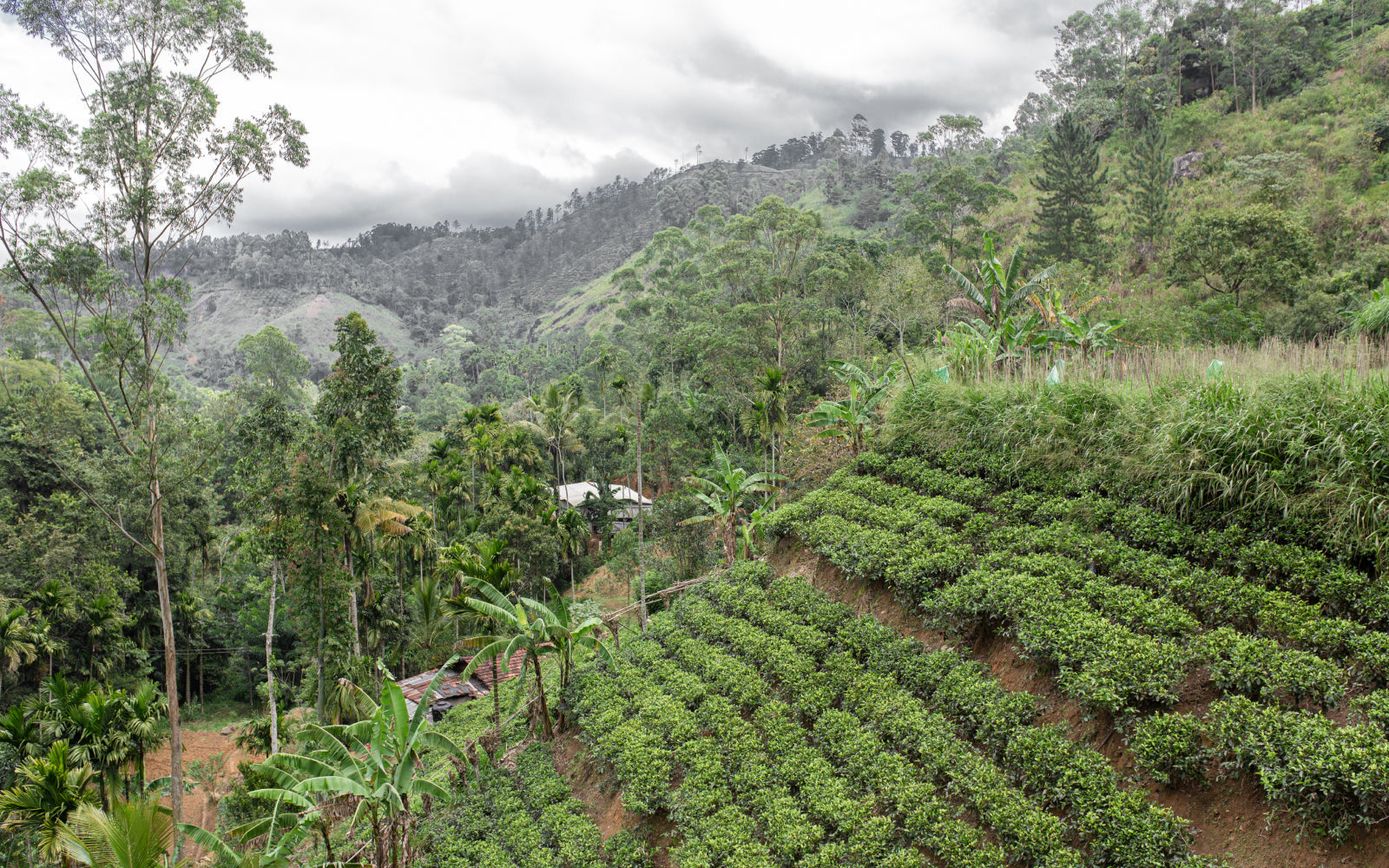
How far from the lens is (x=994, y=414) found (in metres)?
9.53

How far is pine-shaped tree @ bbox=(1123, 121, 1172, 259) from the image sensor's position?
93.5 feet

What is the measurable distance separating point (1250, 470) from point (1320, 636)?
183cm

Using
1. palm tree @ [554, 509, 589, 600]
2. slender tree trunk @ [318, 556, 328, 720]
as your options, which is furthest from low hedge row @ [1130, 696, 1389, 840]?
palm tree @ [554, 509, 589, 600]

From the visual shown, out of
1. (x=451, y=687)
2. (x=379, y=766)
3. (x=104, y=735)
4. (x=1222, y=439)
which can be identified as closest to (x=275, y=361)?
(x=451, y=687)

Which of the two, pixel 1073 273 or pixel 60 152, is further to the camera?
pixel 1073 273

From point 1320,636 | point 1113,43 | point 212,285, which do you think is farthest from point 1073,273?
point 212,285

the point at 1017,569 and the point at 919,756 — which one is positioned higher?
the point at 1017,569

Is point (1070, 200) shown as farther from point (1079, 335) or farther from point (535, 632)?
point (535, 632)

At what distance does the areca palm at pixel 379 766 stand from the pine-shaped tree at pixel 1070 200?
3326 centimetres

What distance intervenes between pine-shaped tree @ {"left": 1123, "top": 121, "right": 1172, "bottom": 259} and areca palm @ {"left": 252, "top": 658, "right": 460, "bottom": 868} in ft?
110

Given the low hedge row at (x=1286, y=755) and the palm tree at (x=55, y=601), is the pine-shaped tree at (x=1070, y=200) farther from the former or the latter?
the palm tree at (x=55, y=601)

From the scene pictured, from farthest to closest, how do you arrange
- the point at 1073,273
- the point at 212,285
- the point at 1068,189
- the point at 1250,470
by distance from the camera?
the point at 212,285 < the point at 1068,189 < the point at 1073,273 < the point at 1250,470

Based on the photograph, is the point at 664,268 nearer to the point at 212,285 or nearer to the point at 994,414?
the point at 994,414

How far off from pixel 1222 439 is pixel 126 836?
12.7 meters
